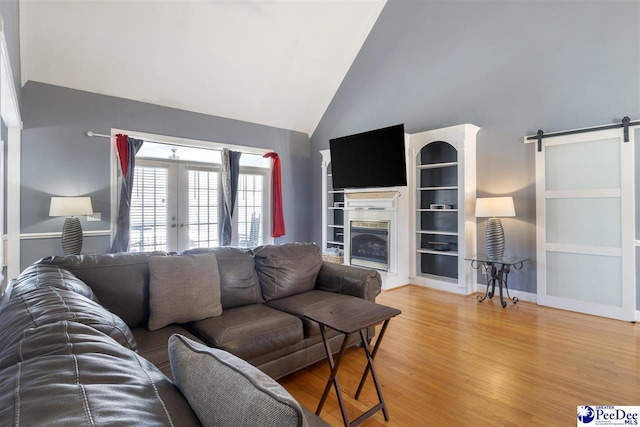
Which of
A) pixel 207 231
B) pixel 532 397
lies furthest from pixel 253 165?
pixel 532 397

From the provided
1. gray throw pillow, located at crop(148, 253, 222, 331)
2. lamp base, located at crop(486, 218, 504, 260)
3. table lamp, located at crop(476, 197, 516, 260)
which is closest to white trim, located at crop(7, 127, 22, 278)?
gray throw pillow, located at crop(148, 253, 222, 331)

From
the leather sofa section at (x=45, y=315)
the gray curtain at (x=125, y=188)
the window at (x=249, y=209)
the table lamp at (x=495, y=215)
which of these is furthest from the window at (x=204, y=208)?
the leather sofa section at (x=45, y=315)

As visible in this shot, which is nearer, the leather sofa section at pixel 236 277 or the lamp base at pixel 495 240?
the leather sofa section at pixel 236 277

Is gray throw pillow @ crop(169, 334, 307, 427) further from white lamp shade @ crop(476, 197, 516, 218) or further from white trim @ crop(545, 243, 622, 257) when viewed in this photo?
white trim @ crop(545, 243, 622, 257)

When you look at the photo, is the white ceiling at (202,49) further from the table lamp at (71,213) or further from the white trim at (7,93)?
the table lamp at (71,213)

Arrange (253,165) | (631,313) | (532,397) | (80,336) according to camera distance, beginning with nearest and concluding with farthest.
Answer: (80,336)
(532,397)
(631,313)
(253,165)

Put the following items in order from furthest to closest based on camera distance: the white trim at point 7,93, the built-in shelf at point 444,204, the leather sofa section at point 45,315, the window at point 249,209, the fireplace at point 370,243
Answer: the window at point 249,209
the fireplace at point 370,243
the built-in shelf at point 444,204
the white trim at point 7,93
the leather sofa section at point 45,315

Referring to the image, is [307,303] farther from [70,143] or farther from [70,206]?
[70,143]

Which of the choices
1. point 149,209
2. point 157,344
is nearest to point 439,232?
point 157,344

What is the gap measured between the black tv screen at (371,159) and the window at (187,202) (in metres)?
1.65

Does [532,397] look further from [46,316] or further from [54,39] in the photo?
[54,39]

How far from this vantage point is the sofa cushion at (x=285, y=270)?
107 inches

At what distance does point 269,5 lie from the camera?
4.34 meters

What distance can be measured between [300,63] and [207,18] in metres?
1.62
